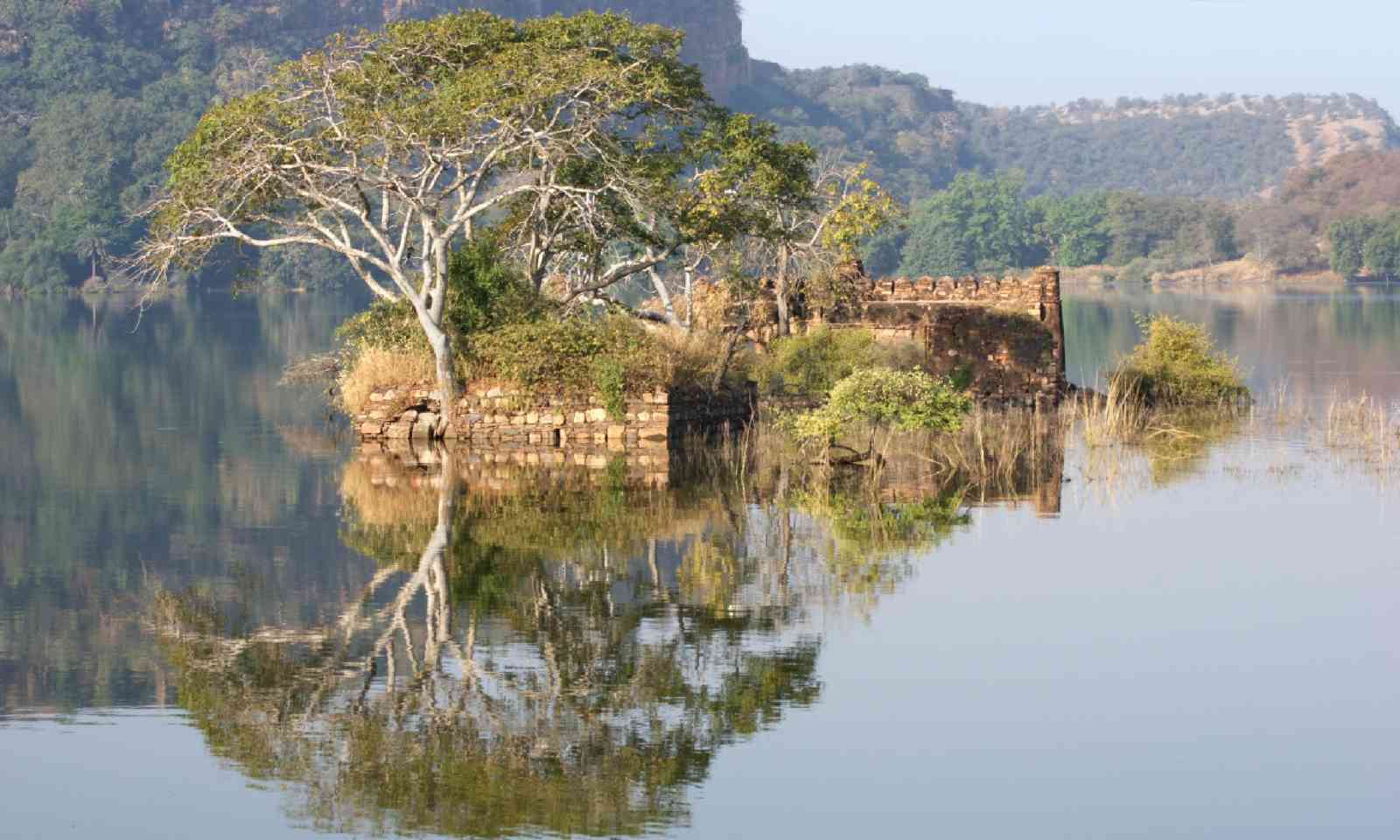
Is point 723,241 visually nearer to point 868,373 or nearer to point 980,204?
point 868,373

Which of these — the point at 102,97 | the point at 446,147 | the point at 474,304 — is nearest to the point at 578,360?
the point at 474,304

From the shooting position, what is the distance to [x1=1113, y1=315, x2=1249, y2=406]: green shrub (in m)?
30.0

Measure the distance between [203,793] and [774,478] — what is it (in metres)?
11.5

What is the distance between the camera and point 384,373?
81.6 feet

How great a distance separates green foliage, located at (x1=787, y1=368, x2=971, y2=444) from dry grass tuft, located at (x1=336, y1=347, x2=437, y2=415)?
494cm

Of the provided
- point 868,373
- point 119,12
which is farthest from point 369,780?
point 119,12

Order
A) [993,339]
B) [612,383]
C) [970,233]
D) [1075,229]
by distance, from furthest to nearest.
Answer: [1075,229]
[970,233]
[993,339]
[612,383]

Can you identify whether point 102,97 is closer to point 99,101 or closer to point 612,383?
point 99,101

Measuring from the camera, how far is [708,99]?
90.1ft

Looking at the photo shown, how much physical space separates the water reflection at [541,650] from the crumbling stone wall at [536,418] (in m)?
4.27

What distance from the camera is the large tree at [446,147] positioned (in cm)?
2373

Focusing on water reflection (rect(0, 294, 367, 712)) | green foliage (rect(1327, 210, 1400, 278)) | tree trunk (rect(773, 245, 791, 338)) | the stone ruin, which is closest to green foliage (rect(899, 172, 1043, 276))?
green foliage (rect(1327, 210, 1400, 278))

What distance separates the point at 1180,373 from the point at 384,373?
11616 millimetres

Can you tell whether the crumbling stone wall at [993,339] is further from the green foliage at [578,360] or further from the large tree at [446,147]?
the green foliage at [578,360]
